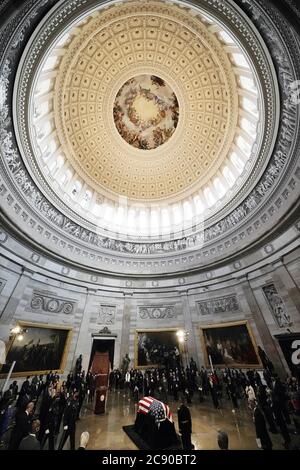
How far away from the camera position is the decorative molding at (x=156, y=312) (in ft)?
47.9

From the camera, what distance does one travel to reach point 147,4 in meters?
13.5

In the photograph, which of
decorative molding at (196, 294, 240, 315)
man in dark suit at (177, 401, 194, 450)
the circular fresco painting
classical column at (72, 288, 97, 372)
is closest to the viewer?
man in dark suit at (177, 401, 194, 450)

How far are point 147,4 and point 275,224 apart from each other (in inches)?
695

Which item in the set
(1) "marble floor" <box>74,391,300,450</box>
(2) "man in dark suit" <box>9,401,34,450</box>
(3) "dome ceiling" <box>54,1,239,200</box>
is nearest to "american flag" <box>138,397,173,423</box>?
(1) "marble floor" <box>74,391,300,450</box>

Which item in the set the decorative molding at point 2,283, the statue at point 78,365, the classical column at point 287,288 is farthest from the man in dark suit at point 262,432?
the decorative molding at point 2,283

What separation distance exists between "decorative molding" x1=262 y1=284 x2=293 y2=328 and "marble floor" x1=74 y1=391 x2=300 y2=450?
4.38 m

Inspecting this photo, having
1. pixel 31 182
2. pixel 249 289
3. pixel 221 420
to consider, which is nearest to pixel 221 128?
pixel 249 289

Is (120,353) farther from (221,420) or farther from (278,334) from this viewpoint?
(278,334)

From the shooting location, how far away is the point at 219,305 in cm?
1309

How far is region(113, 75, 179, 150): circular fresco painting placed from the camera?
61.4ft

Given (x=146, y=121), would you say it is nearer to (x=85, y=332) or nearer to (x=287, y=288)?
(x=287, y=288)

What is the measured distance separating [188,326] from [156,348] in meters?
2.73

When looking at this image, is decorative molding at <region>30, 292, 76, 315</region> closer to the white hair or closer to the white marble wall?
the white marble wall

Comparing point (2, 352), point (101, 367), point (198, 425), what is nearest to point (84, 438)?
point (198, 425)
